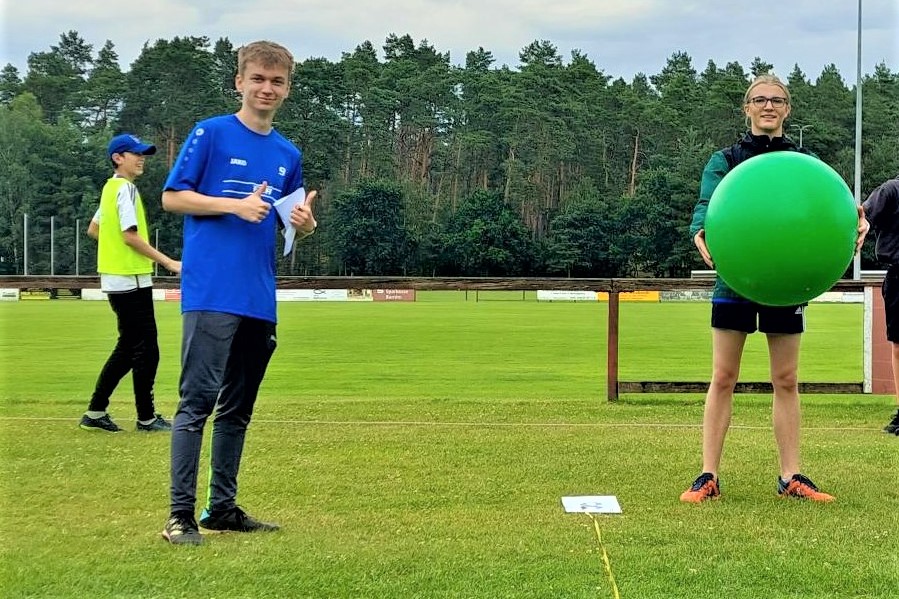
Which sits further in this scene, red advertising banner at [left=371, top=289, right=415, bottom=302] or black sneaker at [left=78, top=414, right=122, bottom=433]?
Answer: red advertising banner at [left=371, top=289, right=415, bottom=302]

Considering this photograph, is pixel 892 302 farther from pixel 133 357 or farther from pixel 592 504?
pixel 133 357

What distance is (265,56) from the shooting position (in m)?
4.18

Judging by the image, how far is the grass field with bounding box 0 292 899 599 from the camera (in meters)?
3.50

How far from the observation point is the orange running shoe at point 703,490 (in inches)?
187

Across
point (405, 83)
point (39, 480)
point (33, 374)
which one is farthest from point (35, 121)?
point (39, 480)

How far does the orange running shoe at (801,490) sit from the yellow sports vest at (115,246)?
457 centimetres

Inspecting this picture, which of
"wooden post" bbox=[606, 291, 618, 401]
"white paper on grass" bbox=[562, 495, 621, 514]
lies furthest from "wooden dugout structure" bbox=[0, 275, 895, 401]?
"white paper on grass" bbox=[562, 495, 621, 514]

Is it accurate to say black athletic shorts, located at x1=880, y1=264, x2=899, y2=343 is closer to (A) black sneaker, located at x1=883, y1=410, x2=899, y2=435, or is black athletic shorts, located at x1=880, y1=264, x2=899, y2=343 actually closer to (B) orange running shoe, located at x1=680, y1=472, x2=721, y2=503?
(A) black sneaker, located at x1=883, y1=410, x2=899, y2=435

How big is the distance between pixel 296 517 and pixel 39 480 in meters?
1.70

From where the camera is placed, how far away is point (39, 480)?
5.24 metres

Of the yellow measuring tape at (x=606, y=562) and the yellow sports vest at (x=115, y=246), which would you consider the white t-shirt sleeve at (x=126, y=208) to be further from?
the yellow measuring tape at (x=606, y=562)

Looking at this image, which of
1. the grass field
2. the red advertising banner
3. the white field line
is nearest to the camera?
the grass field

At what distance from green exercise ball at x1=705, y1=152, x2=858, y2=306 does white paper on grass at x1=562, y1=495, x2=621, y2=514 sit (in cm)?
119

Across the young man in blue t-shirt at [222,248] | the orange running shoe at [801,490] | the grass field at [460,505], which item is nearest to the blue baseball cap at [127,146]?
the grass field at [460,505]
